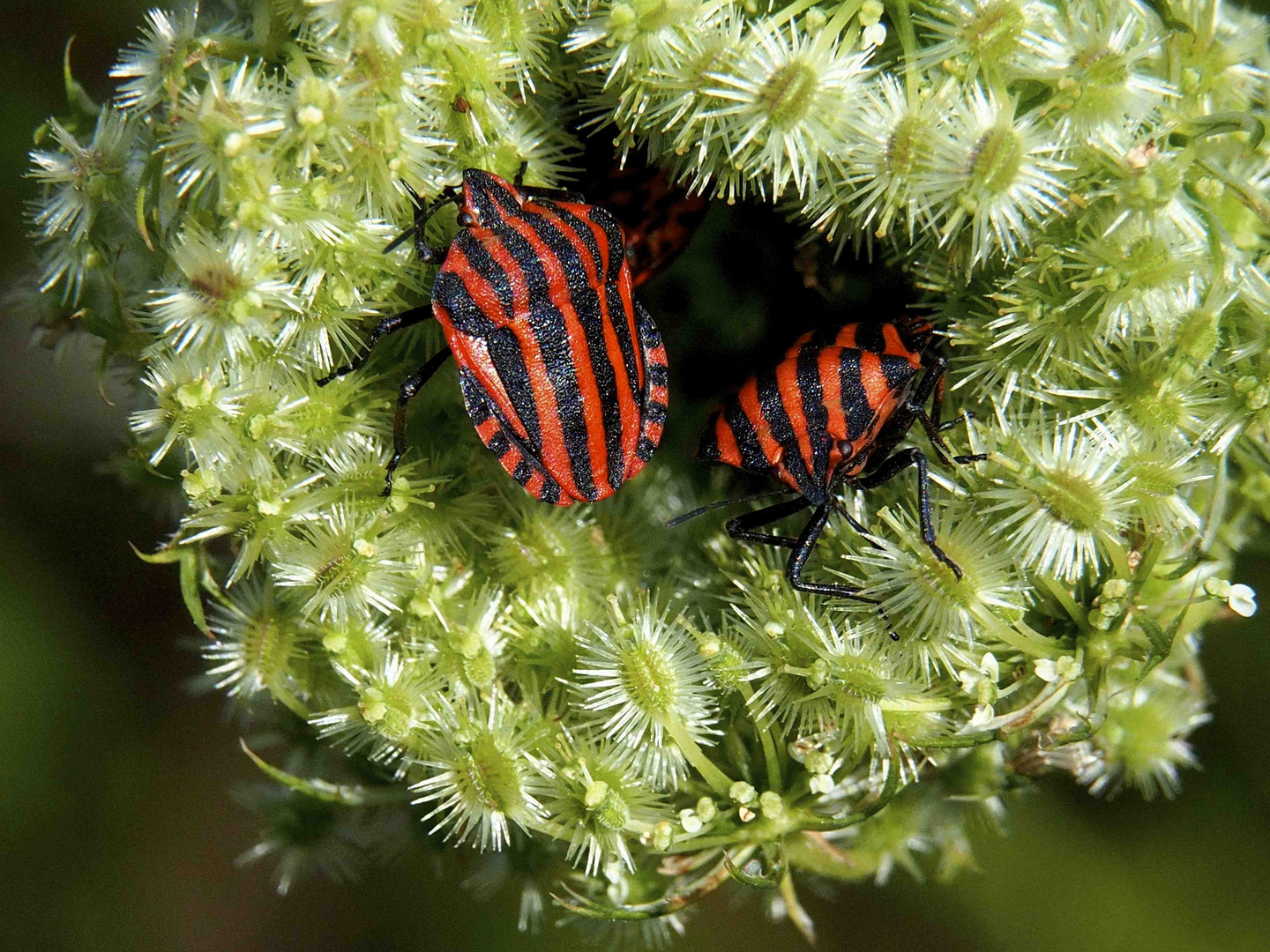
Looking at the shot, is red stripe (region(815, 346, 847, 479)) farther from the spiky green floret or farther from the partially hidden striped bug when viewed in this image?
the spiky green floret

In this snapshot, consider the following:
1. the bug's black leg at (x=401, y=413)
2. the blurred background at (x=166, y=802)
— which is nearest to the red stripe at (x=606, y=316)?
the bug's black leg at (x=401, y=413)

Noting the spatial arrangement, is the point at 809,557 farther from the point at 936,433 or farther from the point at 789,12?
the point at 789,12

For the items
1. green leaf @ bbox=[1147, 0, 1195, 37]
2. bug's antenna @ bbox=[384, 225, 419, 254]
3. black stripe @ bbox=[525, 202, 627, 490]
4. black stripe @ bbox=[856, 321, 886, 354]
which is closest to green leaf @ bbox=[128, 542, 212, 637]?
bug's antenna @ bbox=[384, 225, 419, 254]

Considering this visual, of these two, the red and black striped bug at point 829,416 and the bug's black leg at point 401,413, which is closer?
the bug's black leg at point 401,413

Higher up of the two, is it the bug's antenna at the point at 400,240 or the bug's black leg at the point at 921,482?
the bug's antenna at the point at 400,240

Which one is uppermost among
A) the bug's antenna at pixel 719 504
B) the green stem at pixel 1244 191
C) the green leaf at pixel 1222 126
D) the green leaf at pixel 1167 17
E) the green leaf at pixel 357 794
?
the green leaf at pixel 1167 17

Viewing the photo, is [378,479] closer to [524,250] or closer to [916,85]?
[524,250]

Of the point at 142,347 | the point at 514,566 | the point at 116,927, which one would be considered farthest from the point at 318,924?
the point at 142,347

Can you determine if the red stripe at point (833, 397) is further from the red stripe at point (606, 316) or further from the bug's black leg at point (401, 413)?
the bug's black leg at point (401, 413)
